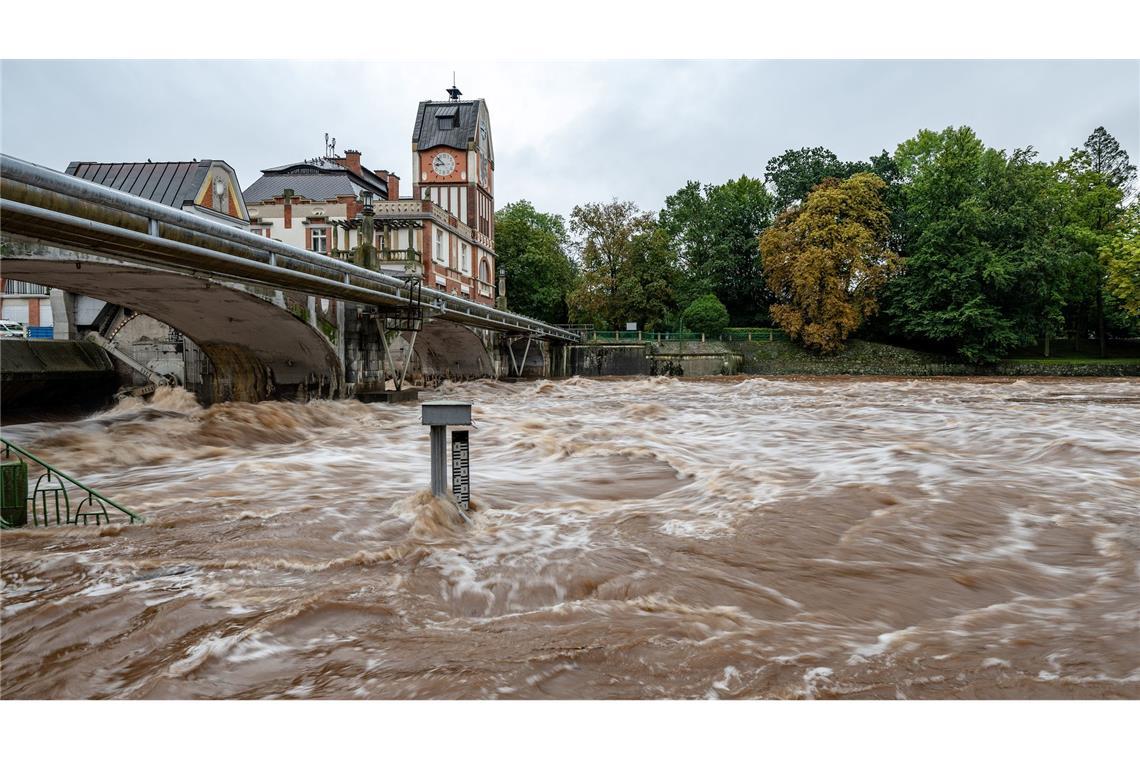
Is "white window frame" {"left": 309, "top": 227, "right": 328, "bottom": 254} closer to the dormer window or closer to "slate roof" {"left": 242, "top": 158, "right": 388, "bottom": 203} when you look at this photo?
"slate roof" {"left": 242, "top": 158, "right": 388, "bottom": 203}

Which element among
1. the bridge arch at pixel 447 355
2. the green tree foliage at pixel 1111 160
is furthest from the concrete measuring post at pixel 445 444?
the green tree foliage at pixel 1111 160

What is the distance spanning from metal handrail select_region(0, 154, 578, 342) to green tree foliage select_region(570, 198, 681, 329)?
34.9 meters

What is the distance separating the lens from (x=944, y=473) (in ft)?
25.0

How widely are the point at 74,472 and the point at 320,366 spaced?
1055 centimetres

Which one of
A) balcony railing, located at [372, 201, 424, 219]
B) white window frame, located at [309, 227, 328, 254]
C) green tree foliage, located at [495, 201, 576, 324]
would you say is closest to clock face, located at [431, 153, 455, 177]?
balcony railing, located at [372, 201, 424, 219]

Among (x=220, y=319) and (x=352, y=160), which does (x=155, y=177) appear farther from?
(x=352, y=160)

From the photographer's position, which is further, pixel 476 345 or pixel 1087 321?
pixel 1087 321

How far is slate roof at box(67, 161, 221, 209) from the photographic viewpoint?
29359mm

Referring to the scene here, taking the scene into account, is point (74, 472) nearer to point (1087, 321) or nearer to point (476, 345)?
point (476, 345)

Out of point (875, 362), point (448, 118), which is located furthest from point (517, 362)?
point (875, 362)

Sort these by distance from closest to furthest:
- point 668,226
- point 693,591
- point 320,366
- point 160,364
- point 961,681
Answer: point 961,681, point 693,591, point 320,366, point 160,364, point 668,226

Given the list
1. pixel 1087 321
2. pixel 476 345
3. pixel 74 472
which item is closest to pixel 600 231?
pixel 476 345

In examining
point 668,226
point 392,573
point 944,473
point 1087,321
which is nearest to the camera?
point 392,573

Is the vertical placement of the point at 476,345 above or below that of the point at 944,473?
above
